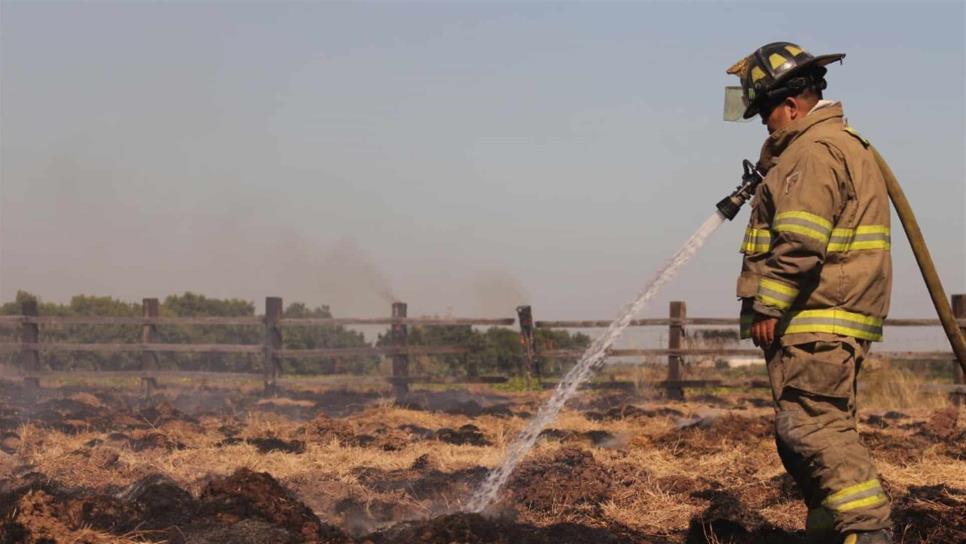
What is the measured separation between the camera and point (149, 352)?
16359 millimetres

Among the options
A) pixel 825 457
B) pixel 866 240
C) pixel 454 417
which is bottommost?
pixel 454 417

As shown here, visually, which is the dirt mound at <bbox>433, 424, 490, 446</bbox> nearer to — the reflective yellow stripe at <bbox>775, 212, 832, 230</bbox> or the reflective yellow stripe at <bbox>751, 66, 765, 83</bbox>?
the reflective yellow stripe at <bbox>751, 66, 765, 83</bbox>

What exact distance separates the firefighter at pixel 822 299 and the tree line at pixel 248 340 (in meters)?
14.1

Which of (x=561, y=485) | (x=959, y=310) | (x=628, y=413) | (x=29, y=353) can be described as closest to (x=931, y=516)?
(x=561, y=485)

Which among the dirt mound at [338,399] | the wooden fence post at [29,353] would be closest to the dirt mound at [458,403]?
the dirt mound at [338,399]

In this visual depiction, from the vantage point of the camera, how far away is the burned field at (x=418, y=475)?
5.21m

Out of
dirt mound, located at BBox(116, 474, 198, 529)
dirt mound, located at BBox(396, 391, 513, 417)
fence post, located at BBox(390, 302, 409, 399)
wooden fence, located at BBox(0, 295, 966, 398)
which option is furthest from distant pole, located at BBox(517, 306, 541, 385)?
dirt mound, located at BBox(116, 474, 198, 529)

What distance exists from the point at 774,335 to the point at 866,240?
1.70 feet

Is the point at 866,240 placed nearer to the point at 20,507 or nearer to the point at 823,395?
the point at 823,395

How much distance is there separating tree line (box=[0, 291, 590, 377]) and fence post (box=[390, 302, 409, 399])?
2847 millimetres

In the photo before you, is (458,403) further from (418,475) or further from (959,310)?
(959,310)

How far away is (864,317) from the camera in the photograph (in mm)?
4039

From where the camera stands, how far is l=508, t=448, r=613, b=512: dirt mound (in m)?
6.34

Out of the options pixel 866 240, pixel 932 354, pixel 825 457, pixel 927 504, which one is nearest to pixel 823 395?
pixel 825 457
